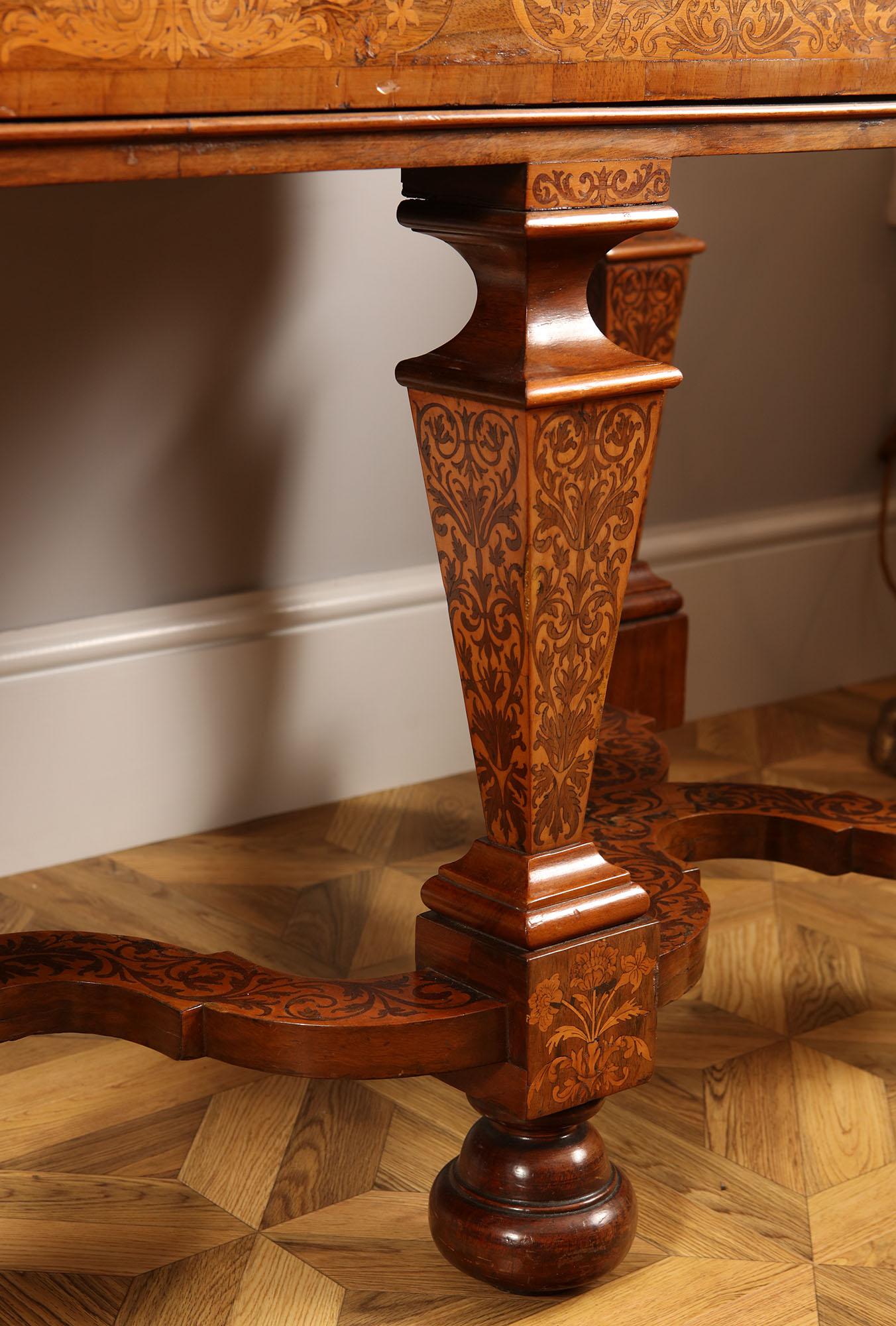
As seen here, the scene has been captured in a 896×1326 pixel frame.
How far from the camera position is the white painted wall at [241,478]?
1.17 metres

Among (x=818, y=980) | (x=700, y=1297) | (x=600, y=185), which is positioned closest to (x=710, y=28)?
(x=600, y=185)

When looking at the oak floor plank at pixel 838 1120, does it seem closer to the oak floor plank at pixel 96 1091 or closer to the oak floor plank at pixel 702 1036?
the oak floor plank at pixel 702 1036

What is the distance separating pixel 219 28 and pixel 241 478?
2.53 ft

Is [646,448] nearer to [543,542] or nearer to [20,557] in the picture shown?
[543,542]

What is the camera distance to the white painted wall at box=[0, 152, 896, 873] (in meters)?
1.17

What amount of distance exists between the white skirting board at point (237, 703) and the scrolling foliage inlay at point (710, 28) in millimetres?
739

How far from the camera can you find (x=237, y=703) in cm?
129

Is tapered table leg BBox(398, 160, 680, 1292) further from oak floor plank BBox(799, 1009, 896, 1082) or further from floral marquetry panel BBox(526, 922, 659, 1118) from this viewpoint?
oak floor plank BBox(799, 1009, 896, 1082)

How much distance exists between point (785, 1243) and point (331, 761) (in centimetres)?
67

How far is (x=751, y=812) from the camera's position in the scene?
972mm

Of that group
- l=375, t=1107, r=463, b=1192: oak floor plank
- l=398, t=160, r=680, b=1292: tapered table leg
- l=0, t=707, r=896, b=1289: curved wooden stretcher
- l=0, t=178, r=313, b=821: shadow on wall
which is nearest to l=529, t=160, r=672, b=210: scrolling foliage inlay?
l=398, t=160, r=680, b=1292: tapered table leg

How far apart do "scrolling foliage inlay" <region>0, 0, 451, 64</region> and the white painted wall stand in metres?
0.65

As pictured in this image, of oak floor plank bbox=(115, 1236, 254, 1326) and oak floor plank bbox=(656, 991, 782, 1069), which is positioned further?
oak floor plank bbox=(656, 991, 782, 1069)

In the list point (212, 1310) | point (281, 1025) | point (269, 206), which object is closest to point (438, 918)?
point (281, 1025)
